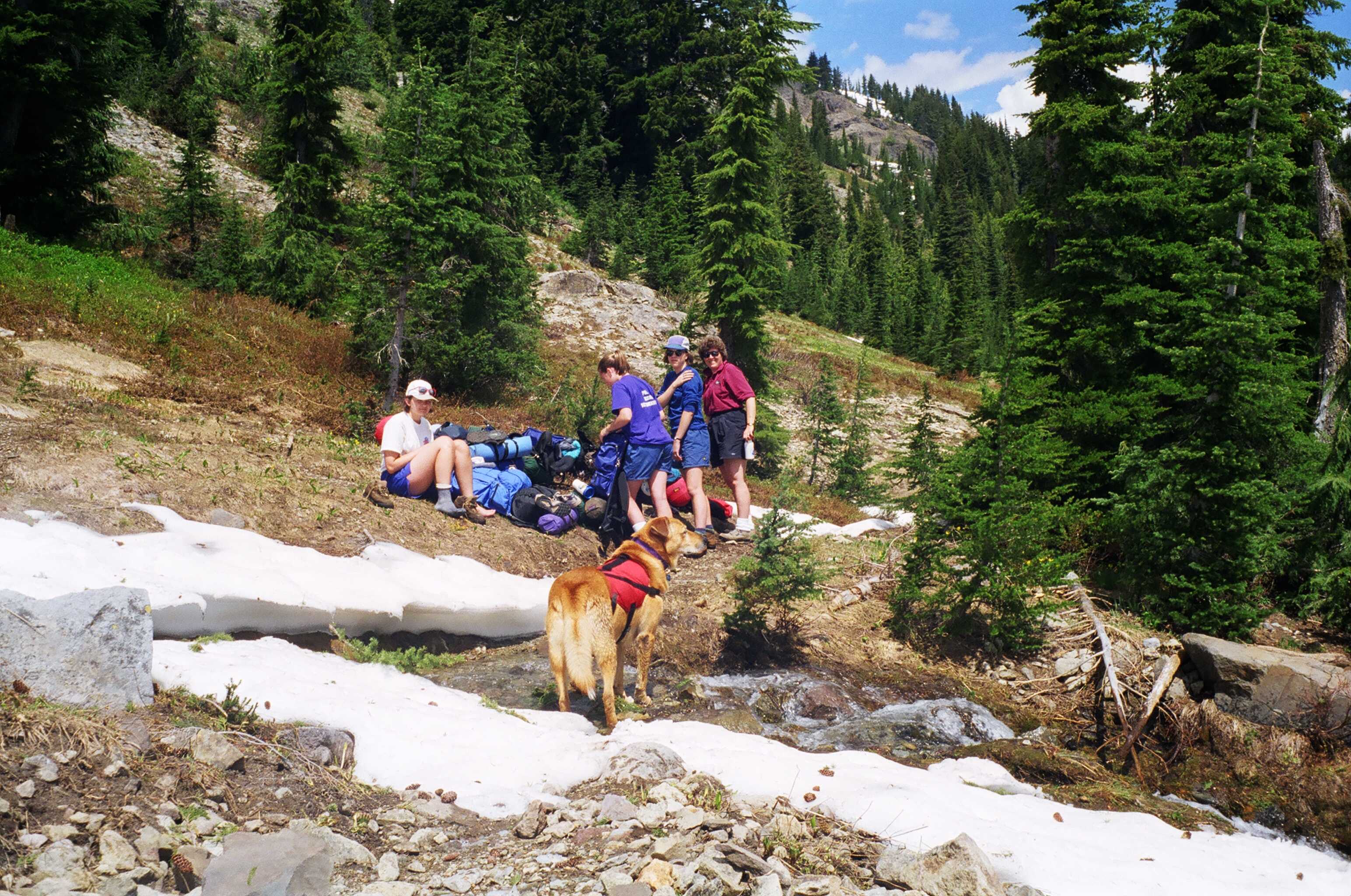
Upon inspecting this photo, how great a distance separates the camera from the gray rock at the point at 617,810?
3686mm

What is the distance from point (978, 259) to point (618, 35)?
118ft

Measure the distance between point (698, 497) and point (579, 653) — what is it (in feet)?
14.1

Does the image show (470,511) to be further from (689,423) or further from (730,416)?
(730,416)

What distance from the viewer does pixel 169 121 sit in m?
27.3

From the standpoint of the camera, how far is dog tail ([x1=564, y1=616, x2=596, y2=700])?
5250mm

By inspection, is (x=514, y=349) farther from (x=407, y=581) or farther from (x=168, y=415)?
(x=407, y=581)

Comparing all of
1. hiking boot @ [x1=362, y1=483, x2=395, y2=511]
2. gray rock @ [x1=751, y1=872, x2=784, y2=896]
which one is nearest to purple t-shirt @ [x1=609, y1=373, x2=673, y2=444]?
hiking boot @ [x1=362, y1=483, x2=395, y2=511]

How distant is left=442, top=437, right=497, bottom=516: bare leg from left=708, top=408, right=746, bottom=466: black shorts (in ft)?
9.53

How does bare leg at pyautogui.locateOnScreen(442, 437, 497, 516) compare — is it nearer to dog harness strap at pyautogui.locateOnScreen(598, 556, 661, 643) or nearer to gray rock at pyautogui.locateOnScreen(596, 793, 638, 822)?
dog harness strap at pyautogui.locateOnScreen(598, 556, 661, 643)

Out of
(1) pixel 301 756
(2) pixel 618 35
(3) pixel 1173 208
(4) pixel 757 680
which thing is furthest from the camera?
(2) pixel 618 35

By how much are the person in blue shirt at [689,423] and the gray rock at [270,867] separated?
252 inches

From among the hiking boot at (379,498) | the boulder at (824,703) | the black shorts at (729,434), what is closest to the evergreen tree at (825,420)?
the black shorts at (729,434)

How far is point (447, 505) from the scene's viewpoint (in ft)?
28.7

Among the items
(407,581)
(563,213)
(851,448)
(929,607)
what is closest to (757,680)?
(929,607)
